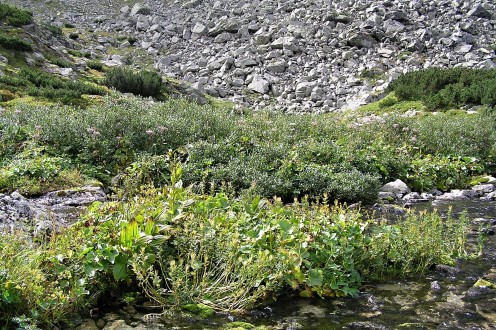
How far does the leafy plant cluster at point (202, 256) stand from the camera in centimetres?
416

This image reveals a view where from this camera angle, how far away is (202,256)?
506cm

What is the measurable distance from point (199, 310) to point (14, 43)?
25.6 meters

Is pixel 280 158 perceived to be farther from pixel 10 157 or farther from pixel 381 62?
pixel 381 62

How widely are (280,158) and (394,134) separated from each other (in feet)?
19.6

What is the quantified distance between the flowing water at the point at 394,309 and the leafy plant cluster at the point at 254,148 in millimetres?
4119

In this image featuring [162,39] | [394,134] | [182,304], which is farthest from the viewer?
[162,39]

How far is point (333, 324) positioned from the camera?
461 cm

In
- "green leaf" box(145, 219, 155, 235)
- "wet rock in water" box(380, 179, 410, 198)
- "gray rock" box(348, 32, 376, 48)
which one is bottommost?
"wet rock in water" box(380, 179, 410, 198)

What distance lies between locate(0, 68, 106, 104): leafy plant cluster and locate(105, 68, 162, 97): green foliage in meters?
3.41

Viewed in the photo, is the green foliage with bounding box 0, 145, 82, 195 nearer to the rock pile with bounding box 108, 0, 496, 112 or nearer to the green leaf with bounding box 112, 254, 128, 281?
the green leaf with bounding box 112, 254, 128, 281

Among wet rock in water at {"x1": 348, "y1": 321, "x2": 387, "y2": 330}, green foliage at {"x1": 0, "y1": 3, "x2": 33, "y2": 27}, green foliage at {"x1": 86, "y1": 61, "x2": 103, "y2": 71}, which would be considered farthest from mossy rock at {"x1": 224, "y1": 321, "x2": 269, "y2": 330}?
green foliage at {"x1": 0, "y1": 3, "x2": 33, "y2": 27}

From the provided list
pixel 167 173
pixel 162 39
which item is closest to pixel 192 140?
pixel 167 173

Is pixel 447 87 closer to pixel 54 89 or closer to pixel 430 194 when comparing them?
pixel 430 194

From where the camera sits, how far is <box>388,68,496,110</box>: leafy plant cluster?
23484mm
